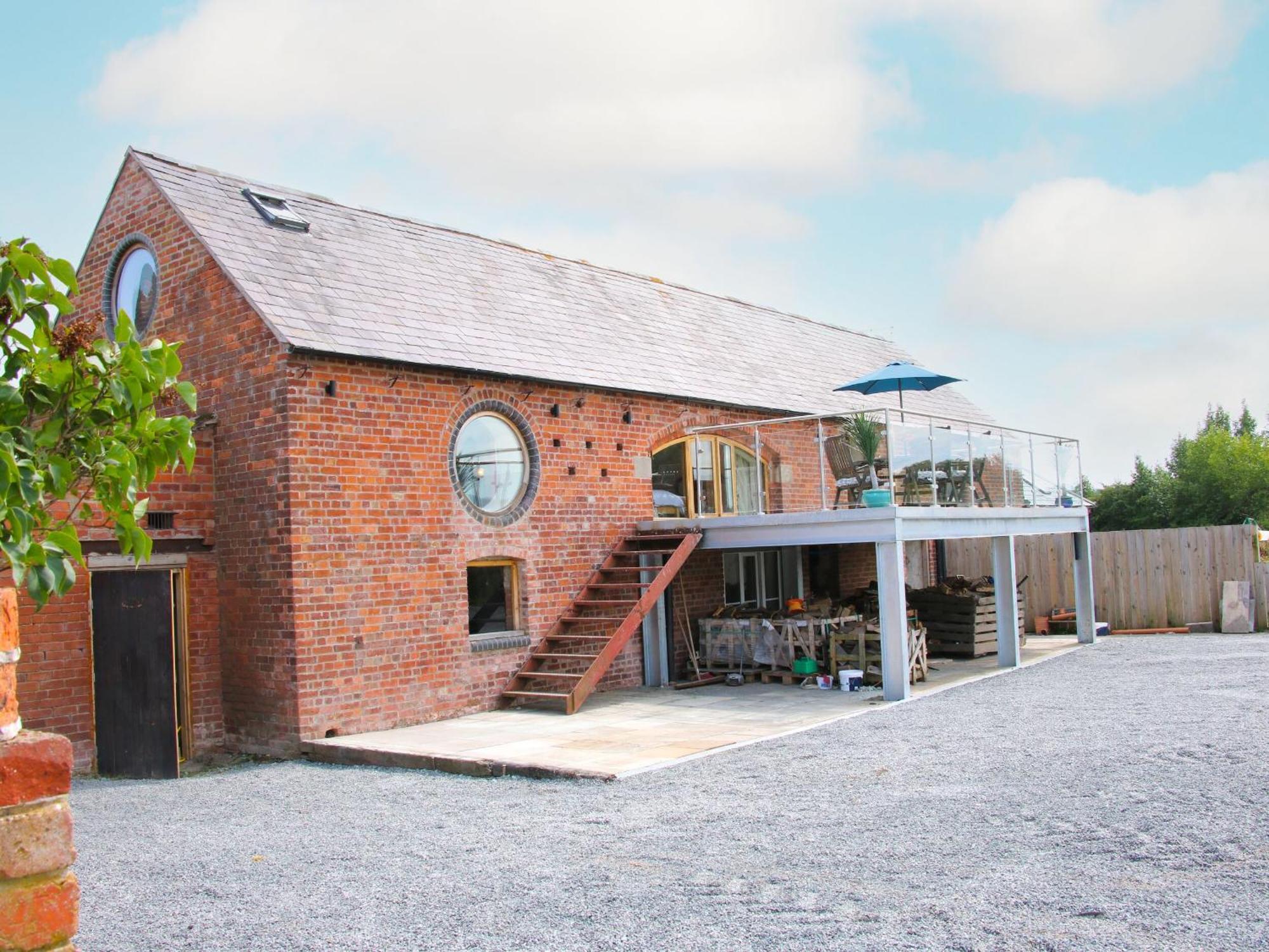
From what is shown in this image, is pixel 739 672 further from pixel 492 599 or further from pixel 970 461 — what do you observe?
pixel 970 461

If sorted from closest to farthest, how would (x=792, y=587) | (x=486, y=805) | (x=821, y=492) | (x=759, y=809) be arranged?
(x=759, y=809)
(x=486, y=805)
(x=821, y=492)
(x=792, y=587)

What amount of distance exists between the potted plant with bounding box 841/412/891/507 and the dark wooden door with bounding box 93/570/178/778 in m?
7.79

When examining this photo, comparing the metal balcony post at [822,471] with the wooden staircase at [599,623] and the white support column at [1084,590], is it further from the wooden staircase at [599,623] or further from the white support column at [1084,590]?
the white support column at [1084,590]

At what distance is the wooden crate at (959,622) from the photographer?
16.5m

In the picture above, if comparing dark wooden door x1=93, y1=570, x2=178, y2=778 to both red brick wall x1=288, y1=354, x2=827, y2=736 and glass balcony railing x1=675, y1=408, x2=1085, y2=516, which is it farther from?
glass balcony railing x1=675, y1=408, x2=1085, y2=516

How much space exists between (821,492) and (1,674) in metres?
12.0

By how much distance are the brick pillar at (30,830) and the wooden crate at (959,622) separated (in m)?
15.7

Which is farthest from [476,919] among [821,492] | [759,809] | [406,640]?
[821,492]

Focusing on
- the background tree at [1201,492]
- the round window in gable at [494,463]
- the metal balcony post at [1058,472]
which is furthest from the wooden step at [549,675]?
the background tree at [1201,492]

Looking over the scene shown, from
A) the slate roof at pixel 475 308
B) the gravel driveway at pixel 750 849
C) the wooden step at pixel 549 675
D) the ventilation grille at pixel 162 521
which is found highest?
the slate roof at pixel 475 308

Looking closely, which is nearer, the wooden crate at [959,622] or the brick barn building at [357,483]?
the brick barn building at [357,483]

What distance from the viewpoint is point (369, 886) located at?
617 centimetres

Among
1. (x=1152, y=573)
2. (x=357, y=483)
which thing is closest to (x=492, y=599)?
(x=357, y=483)

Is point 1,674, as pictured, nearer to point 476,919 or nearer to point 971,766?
point 476,919
